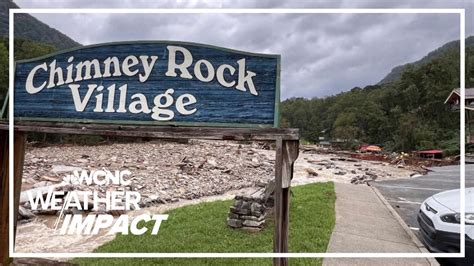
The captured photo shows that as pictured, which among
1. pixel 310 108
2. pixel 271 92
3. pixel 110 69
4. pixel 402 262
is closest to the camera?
pixel 271 92

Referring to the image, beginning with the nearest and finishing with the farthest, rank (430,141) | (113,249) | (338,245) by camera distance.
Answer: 1. (338,245)
2. (113,249)
3. (430,141)

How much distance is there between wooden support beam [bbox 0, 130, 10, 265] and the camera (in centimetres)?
428

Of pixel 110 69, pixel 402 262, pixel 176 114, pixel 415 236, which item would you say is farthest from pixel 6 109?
pixel 415 236

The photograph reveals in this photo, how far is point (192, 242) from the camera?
6887 millimetres

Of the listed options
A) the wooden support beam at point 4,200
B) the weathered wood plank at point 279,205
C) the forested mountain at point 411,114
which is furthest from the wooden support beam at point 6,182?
the forested mountain at point 411,114

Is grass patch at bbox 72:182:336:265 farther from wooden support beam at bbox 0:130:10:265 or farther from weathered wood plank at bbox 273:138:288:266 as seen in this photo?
weathered wood plank at bbox 273:138:288:266

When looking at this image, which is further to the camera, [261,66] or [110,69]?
[110,69]

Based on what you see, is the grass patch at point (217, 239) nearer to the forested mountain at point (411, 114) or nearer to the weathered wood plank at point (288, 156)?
the weathered wood plank at point (288, 156)

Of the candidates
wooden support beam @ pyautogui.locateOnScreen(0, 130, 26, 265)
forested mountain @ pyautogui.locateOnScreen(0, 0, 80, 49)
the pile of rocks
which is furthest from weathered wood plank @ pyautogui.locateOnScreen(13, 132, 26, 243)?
forested mountain @ pyautogui.locateOnScreen(0, 0, 80, 49)

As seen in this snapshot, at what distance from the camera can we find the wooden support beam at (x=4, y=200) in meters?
4.28

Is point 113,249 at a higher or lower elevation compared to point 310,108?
lower

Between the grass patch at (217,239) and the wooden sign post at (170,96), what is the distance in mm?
2563

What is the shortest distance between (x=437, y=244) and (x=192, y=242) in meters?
3.95

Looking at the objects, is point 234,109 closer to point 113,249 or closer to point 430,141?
point 113,249
